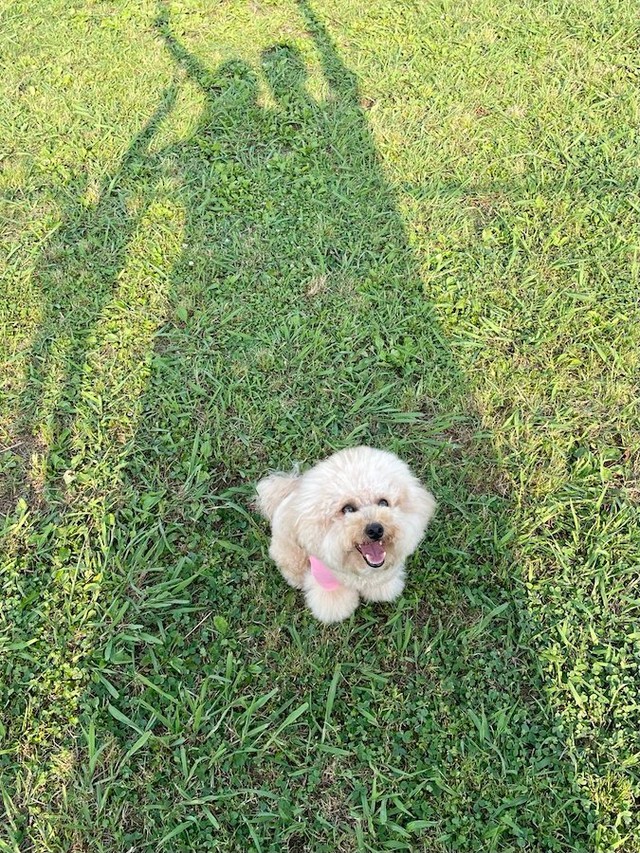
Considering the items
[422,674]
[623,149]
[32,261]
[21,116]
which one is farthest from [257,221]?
[422,674]

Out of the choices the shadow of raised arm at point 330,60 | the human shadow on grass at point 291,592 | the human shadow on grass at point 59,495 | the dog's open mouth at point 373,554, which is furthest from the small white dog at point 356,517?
the shadow of raised arm at point 330,60

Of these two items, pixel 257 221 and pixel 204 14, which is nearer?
pixel 257 221

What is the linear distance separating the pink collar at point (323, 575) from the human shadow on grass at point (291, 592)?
34cm

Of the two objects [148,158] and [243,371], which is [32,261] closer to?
[148,158]

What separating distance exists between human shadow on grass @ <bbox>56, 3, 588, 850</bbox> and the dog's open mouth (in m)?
0.59

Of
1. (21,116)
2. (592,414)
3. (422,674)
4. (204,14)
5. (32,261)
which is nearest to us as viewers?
(422,674)

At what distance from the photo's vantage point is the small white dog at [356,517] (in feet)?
7.50

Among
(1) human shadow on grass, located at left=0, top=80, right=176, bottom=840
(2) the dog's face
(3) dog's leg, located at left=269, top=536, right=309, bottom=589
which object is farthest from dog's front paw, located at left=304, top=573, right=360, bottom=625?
(1) human shadow on grass, located at left=0, top=80, right=176, bottom=840

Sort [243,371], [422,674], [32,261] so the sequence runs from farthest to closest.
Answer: [32,261] → [243,371] → [422,674]

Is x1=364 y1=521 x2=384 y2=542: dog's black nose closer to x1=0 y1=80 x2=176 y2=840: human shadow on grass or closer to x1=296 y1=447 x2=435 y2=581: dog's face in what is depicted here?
x1=296 y1=447 x2=435 y2=581: dog's face

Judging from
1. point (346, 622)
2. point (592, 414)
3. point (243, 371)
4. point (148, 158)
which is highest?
point (148, 158)

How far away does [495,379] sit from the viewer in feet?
11.7

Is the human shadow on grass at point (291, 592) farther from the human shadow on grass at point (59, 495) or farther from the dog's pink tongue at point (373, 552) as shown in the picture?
the dog's pink tongue at point (373, 552)

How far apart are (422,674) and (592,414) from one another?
5.76 feet
